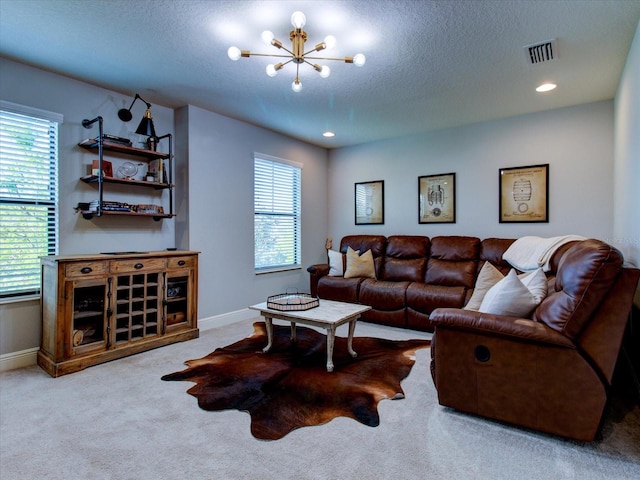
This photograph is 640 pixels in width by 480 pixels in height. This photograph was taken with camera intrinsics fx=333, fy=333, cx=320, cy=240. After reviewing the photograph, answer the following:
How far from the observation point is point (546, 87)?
332 centimetres

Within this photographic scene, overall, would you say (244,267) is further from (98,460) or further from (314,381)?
(98,460)

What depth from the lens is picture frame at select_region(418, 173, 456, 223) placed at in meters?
4.68

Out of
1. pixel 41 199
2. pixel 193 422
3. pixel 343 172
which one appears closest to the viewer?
pixel 193 422

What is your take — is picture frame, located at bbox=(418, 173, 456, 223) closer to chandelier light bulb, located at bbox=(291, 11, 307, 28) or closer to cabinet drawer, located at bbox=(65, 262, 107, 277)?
chandelier light bulb, located at bbox=(291, 11, 307, 28)

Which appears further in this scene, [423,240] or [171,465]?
[423,240]

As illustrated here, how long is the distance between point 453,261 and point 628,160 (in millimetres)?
1999

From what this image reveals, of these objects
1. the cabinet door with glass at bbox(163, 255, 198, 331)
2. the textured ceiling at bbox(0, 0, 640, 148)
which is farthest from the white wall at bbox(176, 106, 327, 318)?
the textured ceiling at bbox(0, 0, 640, 148)

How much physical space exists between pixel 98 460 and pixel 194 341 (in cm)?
188

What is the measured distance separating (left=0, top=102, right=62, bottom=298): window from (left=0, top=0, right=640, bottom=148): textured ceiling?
0.52 m

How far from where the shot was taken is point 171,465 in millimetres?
1627

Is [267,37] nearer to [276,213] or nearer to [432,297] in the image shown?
[276,213]

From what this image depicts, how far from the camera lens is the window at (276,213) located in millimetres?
4680

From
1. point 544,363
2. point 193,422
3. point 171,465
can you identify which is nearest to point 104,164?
point 193,422

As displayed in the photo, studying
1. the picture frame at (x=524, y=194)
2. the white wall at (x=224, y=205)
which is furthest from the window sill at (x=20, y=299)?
the picture frame at (x=524, y=194)
